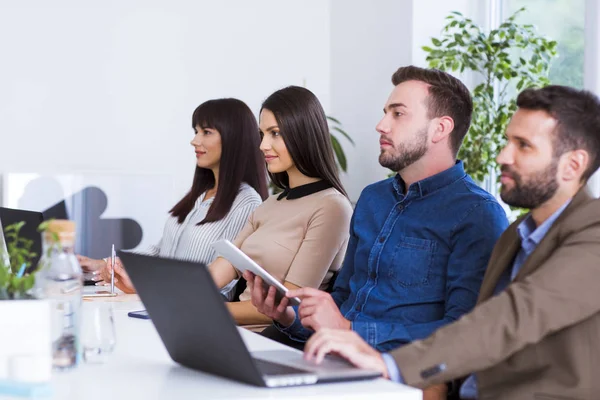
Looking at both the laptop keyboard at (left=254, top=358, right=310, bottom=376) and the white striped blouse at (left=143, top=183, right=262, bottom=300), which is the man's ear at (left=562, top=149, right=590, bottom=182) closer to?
the laptop keyboard at (left=254, top=358, right=310, bottom=376)

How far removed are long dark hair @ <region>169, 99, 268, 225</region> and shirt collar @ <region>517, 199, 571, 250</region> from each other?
1670mm

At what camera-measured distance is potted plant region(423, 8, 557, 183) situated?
3.95 meters

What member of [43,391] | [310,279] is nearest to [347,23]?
[310,279]

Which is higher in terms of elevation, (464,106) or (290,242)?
(464,106)

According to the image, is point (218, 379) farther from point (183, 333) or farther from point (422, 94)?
point (422, 94)

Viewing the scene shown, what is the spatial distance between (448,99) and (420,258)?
0.49m

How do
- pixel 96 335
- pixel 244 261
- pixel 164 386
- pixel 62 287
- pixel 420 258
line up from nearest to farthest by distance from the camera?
pixel 164 386 → pixel 62 287 → pixel 96 335 → pixel 244 261 → pixel 420 258

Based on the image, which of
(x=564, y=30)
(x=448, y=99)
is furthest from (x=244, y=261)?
(x=564, y=30)

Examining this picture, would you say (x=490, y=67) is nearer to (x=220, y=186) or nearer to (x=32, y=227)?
(x=220, y=186)

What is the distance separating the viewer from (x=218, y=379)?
146 centimetres

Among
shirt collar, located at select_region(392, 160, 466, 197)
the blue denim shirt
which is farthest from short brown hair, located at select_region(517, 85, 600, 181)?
shirt collar, located at select_region(392, 160, 466, 197)

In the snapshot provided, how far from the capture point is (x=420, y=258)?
2.20 meters

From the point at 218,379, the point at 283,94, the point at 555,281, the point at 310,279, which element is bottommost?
the point at 310,279

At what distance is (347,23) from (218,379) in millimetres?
4015
